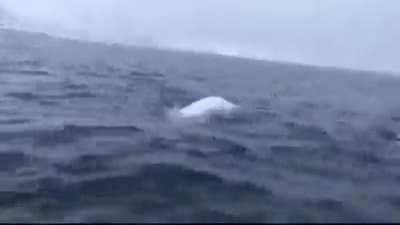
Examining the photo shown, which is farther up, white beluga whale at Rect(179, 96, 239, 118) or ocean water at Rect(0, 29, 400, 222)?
white beluga whale at Rect(179, 96, 239, 118)

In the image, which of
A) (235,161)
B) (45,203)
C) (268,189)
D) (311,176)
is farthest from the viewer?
(235,161)

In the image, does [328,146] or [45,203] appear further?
[328,146]

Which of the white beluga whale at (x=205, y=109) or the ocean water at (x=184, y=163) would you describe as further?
the white beluga whale at (x=205, y=109)

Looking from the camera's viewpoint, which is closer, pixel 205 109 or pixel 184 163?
pixel 184 163

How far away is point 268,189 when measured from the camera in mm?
11555

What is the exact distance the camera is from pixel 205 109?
21.8m

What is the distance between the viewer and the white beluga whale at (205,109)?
20872 millimetres

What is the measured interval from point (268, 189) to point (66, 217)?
397cm

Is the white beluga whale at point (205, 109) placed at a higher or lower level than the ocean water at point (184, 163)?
higher

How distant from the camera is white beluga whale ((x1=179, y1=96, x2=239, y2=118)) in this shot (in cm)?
2087

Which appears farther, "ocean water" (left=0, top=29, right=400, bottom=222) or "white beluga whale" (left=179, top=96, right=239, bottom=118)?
"white beluga whale" (left=179, top=96, right=239, bottom=118)

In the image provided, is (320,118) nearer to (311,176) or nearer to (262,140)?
(262,140)

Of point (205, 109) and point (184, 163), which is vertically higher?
point (205, 109)

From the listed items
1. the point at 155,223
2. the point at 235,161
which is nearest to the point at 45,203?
the point at 155,223
